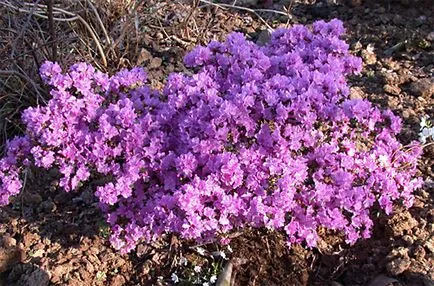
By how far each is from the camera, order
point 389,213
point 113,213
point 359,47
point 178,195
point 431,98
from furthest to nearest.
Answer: point 359,47
point 431,98
point 389,213
point 113,213
point 178,195

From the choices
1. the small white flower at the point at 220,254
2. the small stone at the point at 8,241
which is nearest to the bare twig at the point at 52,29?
the small stone at the point at 8,241

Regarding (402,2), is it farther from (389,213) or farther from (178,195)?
(178,195)

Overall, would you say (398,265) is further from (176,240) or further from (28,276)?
(28,276)

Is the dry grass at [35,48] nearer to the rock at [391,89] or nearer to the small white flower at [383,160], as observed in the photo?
the rock at [391,89]

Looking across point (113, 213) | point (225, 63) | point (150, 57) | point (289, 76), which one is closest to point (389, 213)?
point (289, 76)

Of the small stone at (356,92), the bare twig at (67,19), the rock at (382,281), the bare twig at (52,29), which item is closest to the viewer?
the rock at (382,281)

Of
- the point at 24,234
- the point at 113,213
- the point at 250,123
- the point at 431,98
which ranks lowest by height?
the point at 24,234

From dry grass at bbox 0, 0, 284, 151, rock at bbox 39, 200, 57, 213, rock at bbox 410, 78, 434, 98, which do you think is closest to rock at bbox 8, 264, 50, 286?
rock at bbox 39, 200, 57, 213
